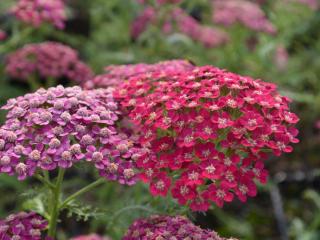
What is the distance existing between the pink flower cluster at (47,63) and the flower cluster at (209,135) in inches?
53.7

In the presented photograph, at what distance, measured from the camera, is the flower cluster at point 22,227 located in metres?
2.13

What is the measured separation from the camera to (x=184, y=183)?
79.7 inches

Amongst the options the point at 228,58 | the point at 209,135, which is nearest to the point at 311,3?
the point at 228,58

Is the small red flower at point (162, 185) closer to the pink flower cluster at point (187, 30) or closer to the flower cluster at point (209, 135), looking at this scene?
the flower cluster at point (209, 135)

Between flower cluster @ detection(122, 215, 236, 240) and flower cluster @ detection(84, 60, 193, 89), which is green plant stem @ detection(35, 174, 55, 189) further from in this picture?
flower cluster @ detection(84, 60, 193, 89)

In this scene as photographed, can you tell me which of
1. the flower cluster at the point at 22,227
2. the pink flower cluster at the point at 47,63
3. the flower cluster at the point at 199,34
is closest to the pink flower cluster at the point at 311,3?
the flower cluster at the point at 199,34

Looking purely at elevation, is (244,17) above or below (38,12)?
below

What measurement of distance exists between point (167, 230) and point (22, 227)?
543mm

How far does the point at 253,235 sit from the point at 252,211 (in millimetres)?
334

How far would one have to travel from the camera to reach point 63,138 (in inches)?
81.3

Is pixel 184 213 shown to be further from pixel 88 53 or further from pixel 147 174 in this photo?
pixel 88 53

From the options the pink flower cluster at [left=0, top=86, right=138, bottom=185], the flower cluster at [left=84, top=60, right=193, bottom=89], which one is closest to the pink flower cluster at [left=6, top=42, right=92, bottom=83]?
the flower cluster at [left=84, top=60, right=193, bottom=89]

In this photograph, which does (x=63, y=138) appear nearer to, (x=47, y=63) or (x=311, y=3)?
(x=47, y=63)

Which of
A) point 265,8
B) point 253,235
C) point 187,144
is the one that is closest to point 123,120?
point 187,144
